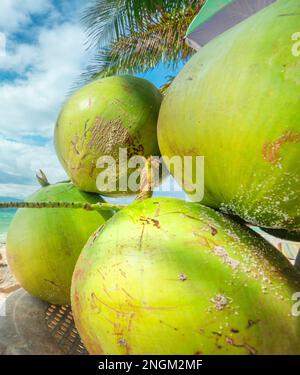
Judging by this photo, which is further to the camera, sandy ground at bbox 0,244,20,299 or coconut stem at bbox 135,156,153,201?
sandy ground at bbox 0,244,20,299

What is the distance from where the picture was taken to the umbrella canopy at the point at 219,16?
1.10m

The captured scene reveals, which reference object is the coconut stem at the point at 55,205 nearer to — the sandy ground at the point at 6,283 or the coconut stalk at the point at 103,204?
the coconut stalk at the point at 103,204

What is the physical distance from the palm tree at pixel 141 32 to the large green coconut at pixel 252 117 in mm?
3590

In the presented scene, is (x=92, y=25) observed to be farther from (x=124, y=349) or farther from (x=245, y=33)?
(x=124, y=349)

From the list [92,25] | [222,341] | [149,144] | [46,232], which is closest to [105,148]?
[149,144]

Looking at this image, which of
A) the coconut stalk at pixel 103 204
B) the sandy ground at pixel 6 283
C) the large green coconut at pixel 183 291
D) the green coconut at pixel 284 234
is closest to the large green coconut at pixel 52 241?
the coconut stalk at pixel 103 204

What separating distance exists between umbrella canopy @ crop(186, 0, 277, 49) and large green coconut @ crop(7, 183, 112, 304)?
0.70m

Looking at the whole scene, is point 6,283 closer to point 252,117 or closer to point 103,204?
point 103,204

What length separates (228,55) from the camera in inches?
32.6

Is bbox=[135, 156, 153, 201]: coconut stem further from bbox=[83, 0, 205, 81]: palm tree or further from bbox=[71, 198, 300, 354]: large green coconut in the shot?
bbox=[83, 0, 205, 81]: palm tree

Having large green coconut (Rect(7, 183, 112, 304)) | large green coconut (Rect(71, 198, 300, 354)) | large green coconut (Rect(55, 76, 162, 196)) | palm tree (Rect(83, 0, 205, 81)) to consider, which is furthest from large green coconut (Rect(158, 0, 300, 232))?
palm tree (Rect(83, 0, 205, 81))

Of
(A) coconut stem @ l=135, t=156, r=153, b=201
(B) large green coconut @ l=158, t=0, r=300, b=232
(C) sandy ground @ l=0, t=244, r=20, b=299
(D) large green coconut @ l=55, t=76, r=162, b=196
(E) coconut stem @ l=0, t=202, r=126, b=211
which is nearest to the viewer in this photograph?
(B) large green coconut @ l=158, t=0, r=300, b=232

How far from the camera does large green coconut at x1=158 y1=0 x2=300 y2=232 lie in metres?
0.74
